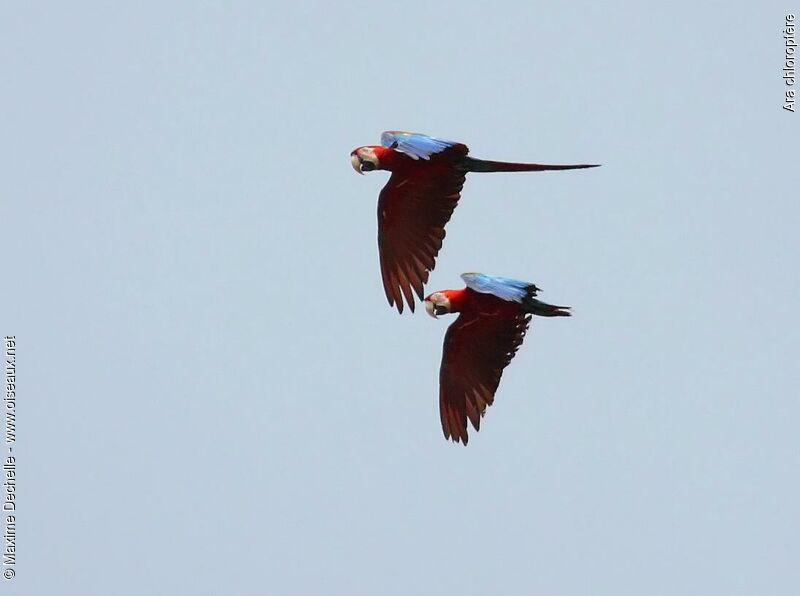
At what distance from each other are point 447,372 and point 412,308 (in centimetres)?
103

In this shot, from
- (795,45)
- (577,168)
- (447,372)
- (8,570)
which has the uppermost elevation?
(795,45)

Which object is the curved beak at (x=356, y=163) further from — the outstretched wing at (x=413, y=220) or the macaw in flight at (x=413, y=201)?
the outstretched wing at (x=413, y=220)

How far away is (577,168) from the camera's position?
29.8 m

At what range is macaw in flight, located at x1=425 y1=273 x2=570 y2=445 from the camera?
29938mm

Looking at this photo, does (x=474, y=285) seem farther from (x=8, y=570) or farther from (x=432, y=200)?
(x=8, y=570)

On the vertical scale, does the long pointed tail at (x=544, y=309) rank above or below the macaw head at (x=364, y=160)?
below

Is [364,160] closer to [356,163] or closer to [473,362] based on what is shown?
[356,163]

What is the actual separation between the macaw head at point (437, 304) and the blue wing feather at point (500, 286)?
19.1 inches

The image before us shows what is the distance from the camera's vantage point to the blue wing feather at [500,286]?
2983 cm

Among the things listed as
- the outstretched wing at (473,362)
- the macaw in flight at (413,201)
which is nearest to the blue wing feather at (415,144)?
the macaw in flight at (413,201)

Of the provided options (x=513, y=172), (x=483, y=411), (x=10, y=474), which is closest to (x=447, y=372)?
(x=483, y=411)

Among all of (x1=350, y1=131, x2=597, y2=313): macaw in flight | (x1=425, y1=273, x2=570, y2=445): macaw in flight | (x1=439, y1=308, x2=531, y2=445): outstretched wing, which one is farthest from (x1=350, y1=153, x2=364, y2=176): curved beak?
(x1=439, y1=308, x2=531, y2=445): outstretched wing

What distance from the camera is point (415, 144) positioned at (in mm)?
29438

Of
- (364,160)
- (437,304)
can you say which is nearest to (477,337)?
(437,304)
